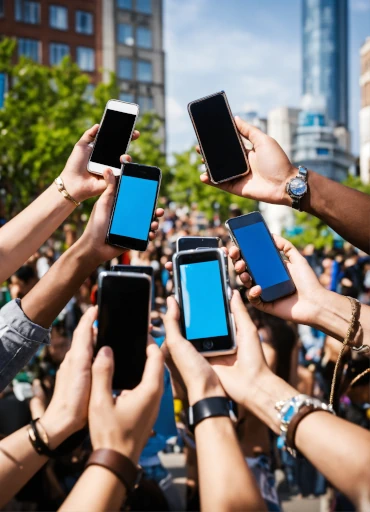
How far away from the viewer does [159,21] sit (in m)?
56.4

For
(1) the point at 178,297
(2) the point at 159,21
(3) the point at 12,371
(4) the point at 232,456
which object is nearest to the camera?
(4) the point at 232,456

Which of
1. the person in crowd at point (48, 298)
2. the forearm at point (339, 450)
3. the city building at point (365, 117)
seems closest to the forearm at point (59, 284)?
the person in crowd at point (48, 298)

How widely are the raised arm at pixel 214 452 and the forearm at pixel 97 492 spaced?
20 centimetres

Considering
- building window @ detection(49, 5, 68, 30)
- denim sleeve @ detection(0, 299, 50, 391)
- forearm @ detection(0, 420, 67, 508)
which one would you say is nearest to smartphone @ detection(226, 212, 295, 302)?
denim sleeve @ detection(0, 299, 50, 391)

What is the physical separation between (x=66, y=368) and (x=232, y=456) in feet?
1.58

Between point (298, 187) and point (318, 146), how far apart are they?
119 meters

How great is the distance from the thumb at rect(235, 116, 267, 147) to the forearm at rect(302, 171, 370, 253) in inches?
11.0

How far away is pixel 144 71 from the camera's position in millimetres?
56219

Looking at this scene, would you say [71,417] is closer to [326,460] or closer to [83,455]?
[326,460]

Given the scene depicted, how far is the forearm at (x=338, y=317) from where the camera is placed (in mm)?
2240

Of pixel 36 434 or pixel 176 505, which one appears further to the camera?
pixel 176 505

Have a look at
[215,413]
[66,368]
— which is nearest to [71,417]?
[66,368]

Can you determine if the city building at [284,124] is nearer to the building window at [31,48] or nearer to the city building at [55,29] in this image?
the city building at [55,29]

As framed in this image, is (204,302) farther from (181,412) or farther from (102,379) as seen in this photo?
(181,412)
